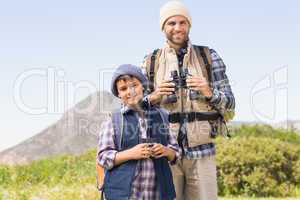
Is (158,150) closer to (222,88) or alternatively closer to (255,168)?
(222,88)

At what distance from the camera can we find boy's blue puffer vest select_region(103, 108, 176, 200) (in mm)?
3758

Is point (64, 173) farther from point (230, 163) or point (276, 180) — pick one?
point (276, 180)

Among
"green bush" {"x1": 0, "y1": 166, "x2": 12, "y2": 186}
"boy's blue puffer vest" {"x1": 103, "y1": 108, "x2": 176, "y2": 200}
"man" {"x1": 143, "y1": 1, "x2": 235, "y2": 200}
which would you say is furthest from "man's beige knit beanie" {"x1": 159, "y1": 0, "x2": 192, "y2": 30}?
"green bush" {"x1": 0, "y1": 166, "x2": 12, "y2": 186}

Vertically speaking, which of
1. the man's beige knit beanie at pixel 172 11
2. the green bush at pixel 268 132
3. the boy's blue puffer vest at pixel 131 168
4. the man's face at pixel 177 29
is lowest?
the green bush at pixel 268 132

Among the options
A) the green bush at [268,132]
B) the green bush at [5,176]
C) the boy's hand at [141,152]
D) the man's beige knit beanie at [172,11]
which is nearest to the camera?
the boy's hand at [141,152]

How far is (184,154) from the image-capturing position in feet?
14.1

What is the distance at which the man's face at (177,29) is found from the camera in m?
4.37

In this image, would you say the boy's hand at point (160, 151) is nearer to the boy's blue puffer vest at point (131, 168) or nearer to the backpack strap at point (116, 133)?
the boy's blue puffer vest at point (131, 168)

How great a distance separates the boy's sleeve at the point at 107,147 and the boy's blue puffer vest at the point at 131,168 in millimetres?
37

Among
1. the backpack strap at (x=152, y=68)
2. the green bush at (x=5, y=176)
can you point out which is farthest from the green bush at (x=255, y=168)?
the backpack strap at (x=152, y=68)

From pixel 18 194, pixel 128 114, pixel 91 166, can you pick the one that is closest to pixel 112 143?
pixel 128 114

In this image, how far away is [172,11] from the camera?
4.40m

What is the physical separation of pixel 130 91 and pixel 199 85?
0.60 meters

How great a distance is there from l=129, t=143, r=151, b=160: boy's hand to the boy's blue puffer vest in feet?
0.20
